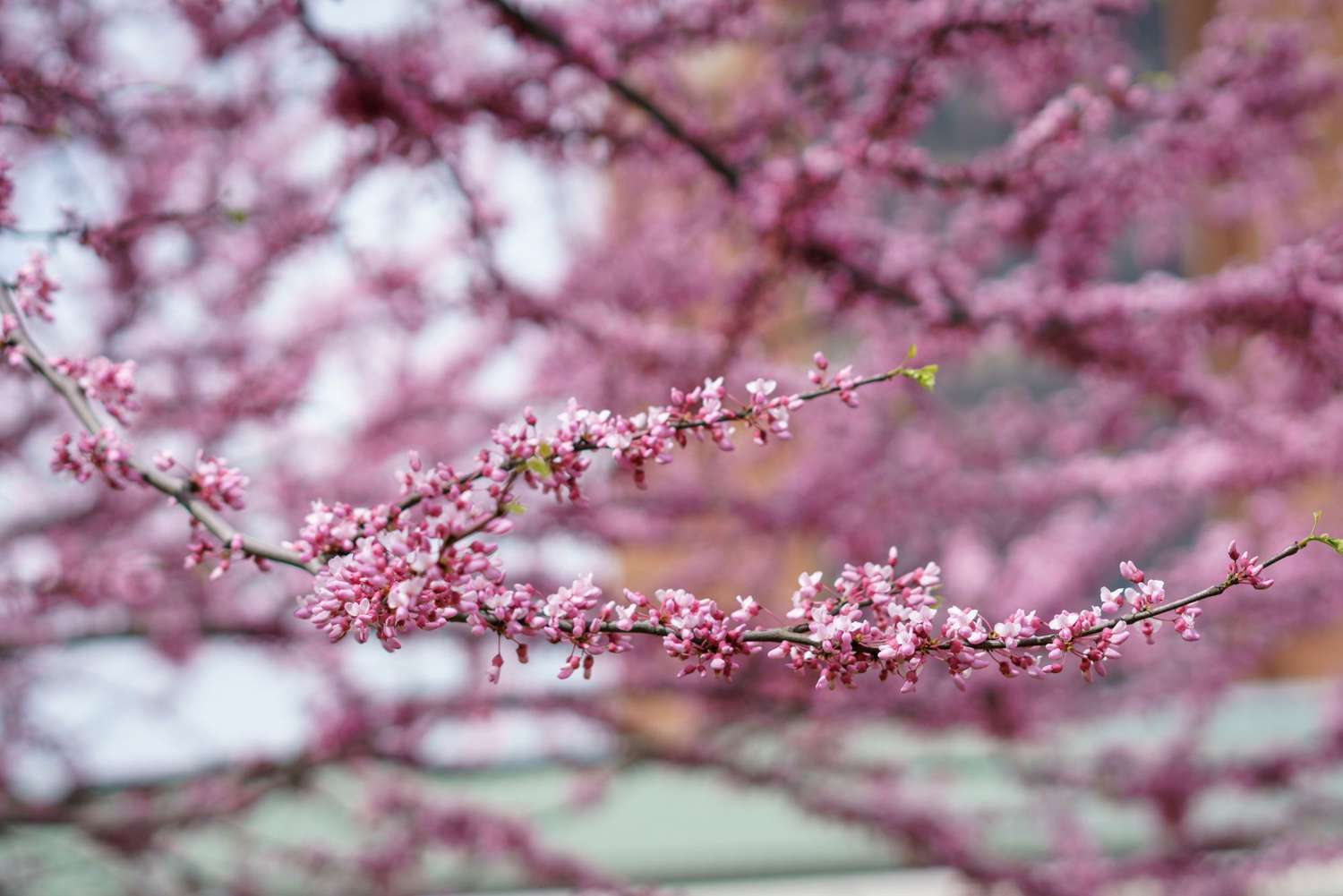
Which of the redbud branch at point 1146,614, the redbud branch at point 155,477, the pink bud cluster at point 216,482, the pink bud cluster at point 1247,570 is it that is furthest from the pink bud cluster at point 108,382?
the pink bud cluster at point 1247,570

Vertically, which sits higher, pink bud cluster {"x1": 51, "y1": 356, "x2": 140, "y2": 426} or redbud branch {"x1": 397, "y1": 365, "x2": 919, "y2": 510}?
pink bud cluster {"x1": 51, "y1": 356, "x2": 140, "y2": 426}

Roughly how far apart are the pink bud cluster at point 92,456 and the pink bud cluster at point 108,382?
52 mm

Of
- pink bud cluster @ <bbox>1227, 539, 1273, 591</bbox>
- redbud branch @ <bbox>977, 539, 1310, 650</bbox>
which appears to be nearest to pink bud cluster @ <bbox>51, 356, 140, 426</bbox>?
redbud branch @ <bbox>977, 539, 1310, 650</bbox>

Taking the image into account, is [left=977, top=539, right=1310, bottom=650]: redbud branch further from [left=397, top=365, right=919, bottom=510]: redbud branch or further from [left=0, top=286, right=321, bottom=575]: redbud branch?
[left=0, top=286, right=321, bottom=575]: redbud branch

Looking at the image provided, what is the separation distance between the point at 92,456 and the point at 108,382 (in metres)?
0.10

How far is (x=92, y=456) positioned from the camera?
1.06m

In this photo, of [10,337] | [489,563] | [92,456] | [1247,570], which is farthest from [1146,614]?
[10,337]

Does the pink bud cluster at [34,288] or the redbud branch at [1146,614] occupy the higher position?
the pink bud cluster at [34,288]

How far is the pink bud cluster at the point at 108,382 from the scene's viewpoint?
44.1 inches

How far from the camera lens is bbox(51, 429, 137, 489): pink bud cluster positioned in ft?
3.47

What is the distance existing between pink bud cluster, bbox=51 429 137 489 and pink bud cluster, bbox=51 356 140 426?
0.05 m

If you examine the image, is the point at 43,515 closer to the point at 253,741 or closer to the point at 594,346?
the point at 253,741

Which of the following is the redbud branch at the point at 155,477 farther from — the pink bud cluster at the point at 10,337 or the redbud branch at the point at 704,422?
the redbud branch at the point at 704,422

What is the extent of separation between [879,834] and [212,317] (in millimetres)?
2616
